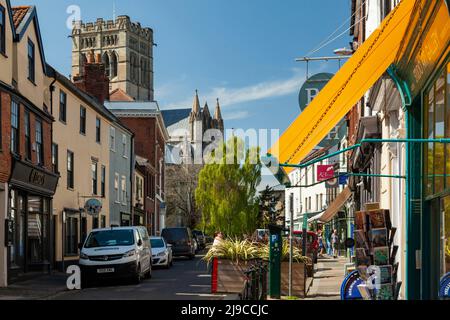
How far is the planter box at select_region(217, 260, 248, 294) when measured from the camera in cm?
1670

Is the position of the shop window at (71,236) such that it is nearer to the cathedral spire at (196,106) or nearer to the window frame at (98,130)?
the window frame at (98,130)

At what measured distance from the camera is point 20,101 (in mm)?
22969

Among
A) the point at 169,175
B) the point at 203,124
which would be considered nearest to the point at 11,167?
the point at 169,175

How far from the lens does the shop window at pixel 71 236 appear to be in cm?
3078

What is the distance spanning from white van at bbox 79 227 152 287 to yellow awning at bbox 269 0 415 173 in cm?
1162

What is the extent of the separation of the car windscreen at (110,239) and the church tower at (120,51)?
119812 millimetres

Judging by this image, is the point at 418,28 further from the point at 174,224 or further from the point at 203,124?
the point at 203,124

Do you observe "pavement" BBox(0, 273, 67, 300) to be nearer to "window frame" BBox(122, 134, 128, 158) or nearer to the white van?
the white van

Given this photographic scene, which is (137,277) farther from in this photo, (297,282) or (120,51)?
(120,51)

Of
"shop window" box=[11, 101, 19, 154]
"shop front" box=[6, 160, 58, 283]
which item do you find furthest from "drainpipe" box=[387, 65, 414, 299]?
"shop window" box=[11, 101, 19, 154]

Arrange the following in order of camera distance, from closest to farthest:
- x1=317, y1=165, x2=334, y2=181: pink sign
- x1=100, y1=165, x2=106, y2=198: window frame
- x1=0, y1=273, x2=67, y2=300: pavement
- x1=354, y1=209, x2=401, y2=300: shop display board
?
x1=354, y1=209, x2=401, y2=300: shop display board → x1=0, y1=273, x2=67, y2=300: pavement → x1=317, y1=165, x2=334, y2=181: pink sign → x1=100, y1=165, x2=106, y2=198: window frame

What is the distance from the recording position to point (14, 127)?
22.7 m

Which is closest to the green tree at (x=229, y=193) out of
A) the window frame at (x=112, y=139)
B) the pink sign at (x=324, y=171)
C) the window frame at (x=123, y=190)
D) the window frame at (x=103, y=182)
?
the window frame at (x=123, y=190)

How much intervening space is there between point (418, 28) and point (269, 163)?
282cm
